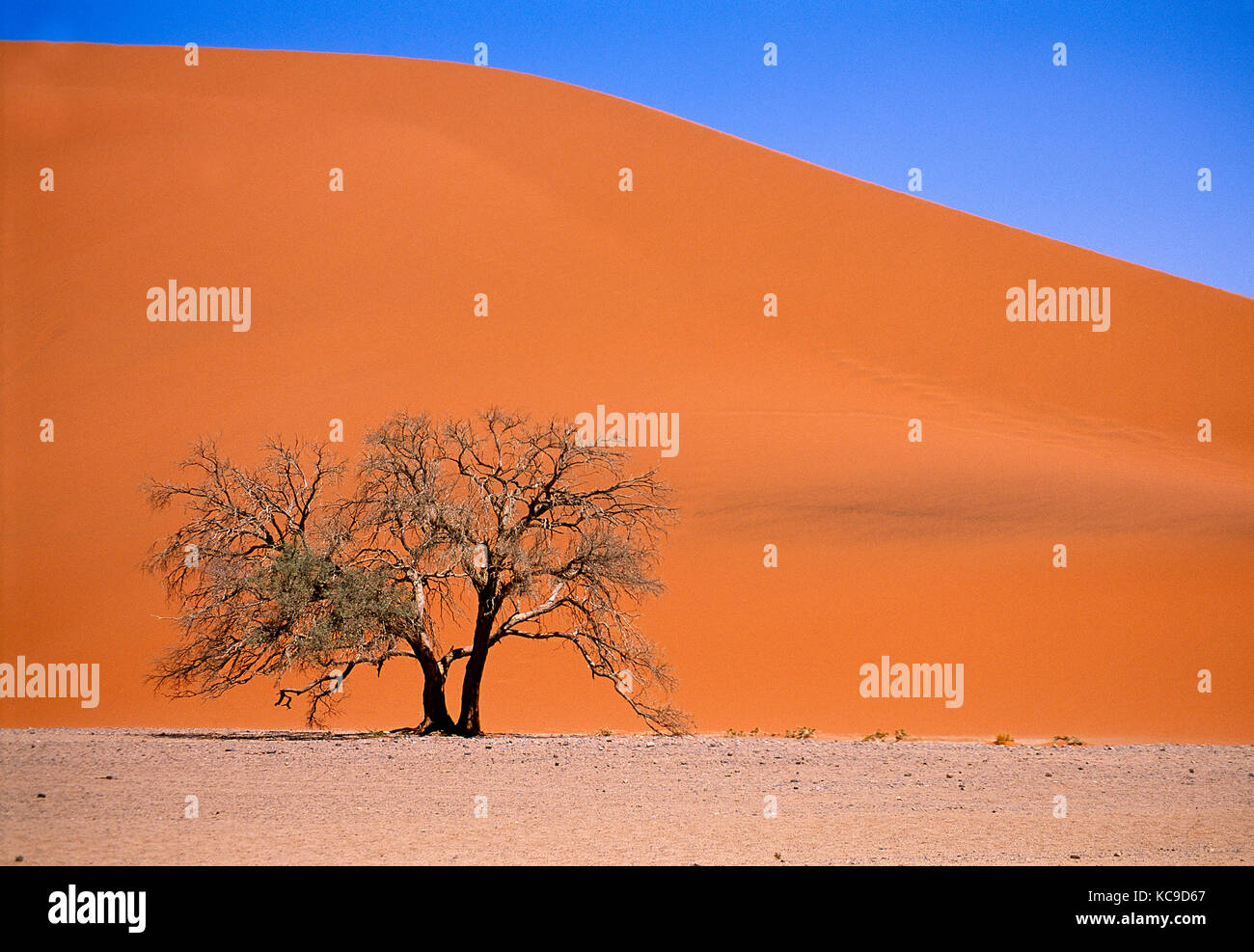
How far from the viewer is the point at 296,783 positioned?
9781 millimetres

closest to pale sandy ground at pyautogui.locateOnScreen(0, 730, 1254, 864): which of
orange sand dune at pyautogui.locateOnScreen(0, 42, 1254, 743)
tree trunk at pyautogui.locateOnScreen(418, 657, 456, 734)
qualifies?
tree trunk at pyautogui.locateOnScreen(418, 657, 456, 734)

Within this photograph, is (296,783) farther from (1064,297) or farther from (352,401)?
(1064,297)

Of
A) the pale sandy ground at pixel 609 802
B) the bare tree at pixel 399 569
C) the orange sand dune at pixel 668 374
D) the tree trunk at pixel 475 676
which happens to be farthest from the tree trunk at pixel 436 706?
the orange sand dune at pixel 668 374

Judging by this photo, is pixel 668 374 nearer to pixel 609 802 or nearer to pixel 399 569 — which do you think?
pixel 399 569

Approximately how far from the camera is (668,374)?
33688 mm

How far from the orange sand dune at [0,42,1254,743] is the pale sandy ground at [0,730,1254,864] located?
19.4 feet

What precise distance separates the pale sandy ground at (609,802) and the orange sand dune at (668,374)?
5906mm

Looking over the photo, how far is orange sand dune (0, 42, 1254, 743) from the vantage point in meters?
20.7

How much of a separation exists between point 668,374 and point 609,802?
984 inches

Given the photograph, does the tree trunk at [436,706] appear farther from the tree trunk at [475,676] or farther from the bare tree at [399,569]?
the tree trunk at [475,676]

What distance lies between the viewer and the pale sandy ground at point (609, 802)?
732 centimetres

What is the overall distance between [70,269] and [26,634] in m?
18.7

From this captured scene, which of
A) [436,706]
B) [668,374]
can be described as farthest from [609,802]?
[668,374]
